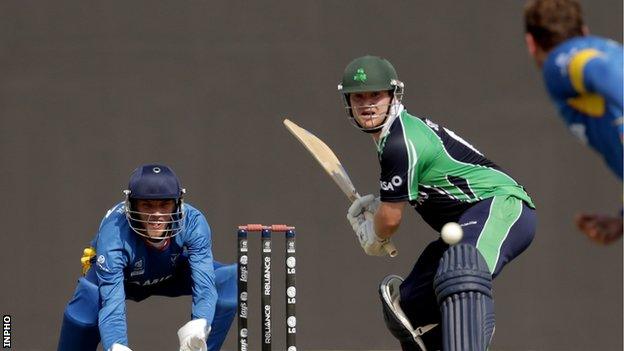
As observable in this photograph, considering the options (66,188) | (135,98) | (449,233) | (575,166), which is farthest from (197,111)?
(449,233)

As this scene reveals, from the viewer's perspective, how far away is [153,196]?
14.6ft

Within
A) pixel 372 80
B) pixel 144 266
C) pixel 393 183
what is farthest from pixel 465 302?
pixel 144 266

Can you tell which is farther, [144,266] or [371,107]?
[144,266]

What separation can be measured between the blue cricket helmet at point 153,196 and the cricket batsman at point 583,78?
1532 mm

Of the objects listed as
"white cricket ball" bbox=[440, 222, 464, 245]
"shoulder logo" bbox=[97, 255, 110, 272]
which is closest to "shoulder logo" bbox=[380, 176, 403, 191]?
"white cricket ball" bbox=[440, 222, 464, 245]

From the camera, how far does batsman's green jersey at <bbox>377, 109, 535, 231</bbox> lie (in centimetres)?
405

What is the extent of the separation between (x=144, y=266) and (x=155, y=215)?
0.79ft

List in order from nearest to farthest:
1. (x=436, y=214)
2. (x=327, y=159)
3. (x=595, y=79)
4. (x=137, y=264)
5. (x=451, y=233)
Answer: (x=595, y=79), (x=451, y=233), (x=436, y=214), (x=137, y=264), (x=327, y=159)

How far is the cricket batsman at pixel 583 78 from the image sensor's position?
3131 millimetres

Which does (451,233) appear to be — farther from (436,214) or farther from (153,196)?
(153,196)

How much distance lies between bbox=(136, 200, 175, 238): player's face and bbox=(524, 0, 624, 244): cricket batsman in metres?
1.55

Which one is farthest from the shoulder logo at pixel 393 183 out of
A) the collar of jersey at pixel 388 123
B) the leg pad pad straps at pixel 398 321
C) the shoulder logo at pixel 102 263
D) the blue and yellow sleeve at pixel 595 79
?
the shoulder logo at pixel 102 263

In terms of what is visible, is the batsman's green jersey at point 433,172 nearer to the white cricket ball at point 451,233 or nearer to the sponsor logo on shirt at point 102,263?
the white cricket ball at point 451,233

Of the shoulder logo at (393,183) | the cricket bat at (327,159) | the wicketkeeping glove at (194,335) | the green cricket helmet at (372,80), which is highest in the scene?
the green cricket helmet at (372,80)
